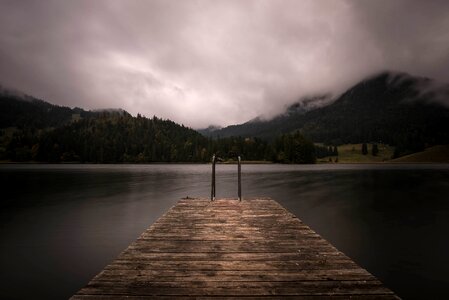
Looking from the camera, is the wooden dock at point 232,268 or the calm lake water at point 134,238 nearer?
the wooden dock at point 232,268

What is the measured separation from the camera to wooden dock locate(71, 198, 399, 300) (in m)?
5.77

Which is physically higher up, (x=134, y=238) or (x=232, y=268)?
(x=232, y=268)

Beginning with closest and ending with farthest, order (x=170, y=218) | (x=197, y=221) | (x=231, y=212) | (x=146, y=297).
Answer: (x=146, y=297), (x=197, y=221), (x=170, y=218), (x=231, y=212)

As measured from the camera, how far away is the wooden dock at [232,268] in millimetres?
5766

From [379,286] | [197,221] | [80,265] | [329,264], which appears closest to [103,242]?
[80,265]

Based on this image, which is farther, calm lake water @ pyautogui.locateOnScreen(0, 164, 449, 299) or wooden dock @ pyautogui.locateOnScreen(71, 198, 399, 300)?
calm lake water @ pyautogui.locateOnScreen(0, 164, 449, 299)

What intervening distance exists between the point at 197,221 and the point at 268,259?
19.4ft

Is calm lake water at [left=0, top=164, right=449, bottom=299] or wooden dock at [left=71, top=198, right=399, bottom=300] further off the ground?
wooden dock at [left=71, top=198, right=399, bottom=300]

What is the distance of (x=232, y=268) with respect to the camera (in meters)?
7.01

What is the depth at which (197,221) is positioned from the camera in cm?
1316

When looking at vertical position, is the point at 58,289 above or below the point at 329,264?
below

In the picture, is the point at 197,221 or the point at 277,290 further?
the point at 197,221

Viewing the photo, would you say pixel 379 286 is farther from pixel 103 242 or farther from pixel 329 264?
pixel 103 242

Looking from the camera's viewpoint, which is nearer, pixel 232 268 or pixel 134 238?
pixel 232 268
